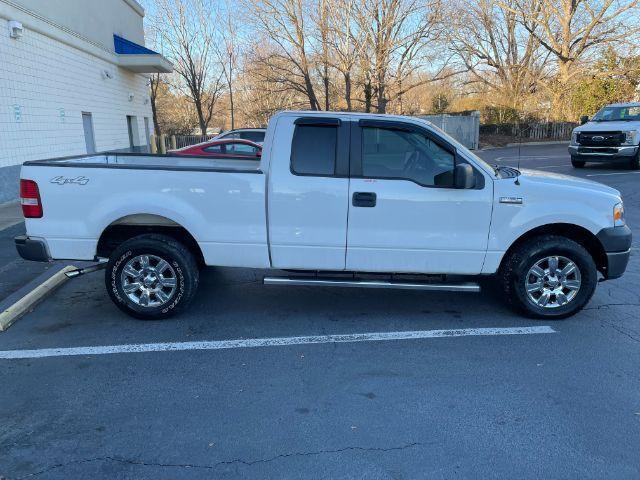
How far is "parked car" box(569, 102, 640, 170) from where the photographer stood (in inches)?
599

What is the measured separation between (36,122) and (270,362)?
10670 mm

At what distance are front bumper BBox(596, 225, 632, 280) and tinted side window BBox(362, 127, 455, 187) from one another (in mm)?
1594

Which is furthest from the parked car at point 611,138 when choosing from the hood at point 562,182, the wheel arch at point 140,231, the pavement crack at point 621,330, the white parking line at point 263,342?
the wheel arch at point 140,231

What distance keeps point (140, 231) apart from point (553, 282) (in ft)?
13.3

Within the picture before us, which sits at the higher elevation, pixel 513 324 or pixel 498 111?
pixel 498 111

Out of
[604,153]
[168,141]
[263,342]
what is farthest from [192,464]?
[168,141]

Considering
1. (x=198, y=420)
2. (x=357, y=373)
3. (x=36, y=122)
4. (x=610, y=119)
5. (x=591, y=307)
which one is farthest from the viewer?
(x=610, y=119)

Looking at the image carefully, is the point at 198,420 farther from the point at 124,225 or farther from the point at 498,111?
the point at 498,111

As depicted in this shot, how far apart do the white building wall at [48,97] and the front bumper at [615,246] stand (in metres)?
11.0

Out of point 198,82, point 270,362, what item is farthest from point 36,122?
point 198,82

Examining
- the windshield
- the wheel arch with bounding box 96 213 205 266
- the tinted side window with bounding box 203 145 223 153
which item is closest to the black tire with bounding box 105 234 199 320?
the wheel arch with bounding box 96 213 205 266

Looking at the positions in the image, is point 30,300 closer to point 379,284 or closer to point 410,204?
point 379,284

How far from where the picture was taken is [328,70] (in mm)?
26297

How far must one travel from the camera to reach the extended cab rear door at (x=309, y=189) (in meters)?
4.45
